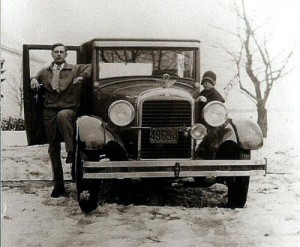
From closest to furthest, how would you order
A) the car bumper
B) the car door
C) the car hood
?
the car bumper → the car door → the car hood

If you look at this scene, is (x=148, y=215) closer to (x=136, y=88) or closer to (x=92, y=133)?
(x=92, y=133)

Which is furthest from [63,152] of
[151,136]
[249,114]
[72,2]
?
[249,114]

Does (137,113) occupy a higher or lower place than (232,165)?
higher

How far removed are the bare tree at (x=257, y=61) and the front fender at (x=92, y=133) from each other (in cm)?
54

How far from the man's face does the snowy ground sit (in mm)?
321

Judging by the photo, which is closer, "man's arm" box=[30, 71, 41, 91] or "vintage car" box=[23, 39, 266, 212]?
"vintage car" box=[23, 39, 266, 212]

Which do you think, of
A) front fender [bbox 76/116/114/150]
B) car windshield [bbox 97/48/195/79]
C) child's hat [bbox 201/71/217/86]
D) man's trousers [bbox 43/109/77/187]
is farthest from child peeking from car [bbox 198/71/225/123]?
man's trousers [bbox 43/109/77/187]

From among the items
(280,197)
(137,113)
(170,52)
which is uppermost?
(170,52)

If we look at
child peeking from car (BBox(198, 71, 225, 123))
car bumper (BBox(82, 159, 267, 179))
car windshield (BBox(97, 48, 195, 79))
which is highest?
car windshield (BBox(97, 48, 195, 79))

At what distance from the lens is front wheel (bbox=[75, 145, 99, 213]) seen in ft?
7.94

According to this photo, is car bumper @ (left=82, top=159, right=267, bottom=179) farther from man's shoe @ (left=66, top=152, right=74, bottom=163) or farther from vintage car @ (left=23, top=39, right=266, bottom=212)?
man's shoe @ (left=66, top=152, right=74, bottom=163)

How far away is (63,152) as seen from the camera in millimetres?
2523

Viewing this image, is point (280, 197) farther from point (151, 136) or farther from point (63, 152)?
point (63, 152)

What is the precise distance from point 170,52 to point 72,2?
442 millimetres
